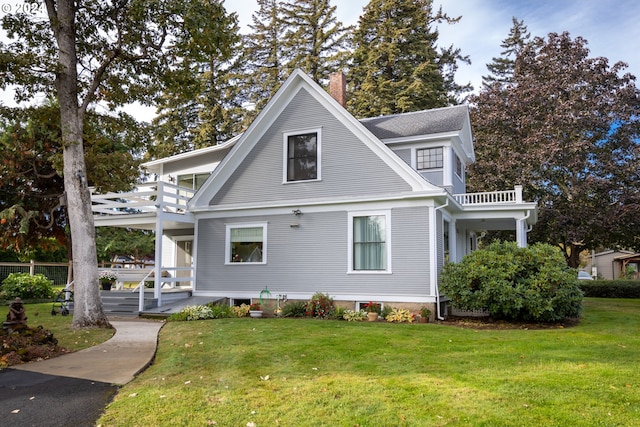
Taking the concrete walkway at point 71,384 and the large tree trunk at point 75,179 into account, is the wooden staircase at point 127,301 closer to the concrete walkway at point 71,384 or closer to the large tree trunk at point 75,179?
the large tree trunk at point 75,179

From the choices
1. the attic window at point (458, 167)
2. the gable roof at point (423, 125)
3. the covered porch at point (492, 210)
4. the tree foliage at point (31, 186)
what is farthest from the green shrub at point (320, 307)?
the tree foliage at point (31, 186)

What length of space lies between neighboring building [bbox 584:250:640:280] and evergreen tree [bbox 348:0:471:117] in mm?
21633

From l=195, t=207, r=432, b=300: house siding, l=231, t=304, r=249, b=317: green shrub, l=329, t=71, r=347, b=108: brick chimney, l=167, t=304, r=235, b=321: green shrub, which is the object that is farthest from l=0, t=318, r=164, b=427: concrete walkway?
l=329, t=71, r=347, b=108: brick chimney

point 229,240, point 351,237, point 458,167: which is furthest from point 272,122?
point 458,167

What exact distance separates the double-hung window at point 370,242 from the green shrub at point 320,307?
114cm

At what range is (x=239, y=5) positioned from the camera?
33562 millimetres

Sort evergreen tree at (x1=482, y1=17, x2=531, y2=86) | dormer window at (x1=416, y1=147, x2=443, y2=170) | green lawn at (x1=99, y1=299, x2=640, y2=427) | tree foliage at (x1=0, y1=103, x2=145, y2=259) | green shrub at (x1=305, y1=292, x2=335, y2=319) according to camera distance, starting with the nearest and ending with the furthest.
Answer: green lawn at (x1=99, y1=299, x2=640, y2=427)
green shrub at (x1=305, y1=292, x2=335, y2=319)
dormer window at (x1=416, y1=147, x2=443, y2=170)
tree foliage at (x1=0, y1=103, x2=145, y2=259)
evergreen tree at (x1=482, y1=17, x2=531, y2=86)

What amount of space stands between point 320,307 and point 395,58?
23080 mm

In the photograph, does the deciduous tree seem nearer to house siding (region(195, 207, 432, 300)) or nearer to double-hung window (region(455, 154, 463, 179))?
house siding (region(195, 207, 432, 300))

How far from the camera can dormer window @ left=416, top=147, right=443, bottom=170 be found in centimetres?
1504

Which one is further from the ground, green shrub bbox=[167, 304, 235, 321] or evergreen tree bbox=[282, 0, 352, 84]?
evergreen tree bbox=[282, 0, 352, 84]

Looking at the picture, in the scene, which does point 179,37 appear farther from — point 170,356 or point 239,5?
point 239,5

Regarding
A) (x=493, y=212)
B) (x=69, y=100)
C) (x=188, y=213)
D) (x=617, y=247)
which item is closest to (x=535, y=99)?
(x=617, y=247)

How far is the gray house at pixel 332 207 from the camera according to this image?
12727 mm
